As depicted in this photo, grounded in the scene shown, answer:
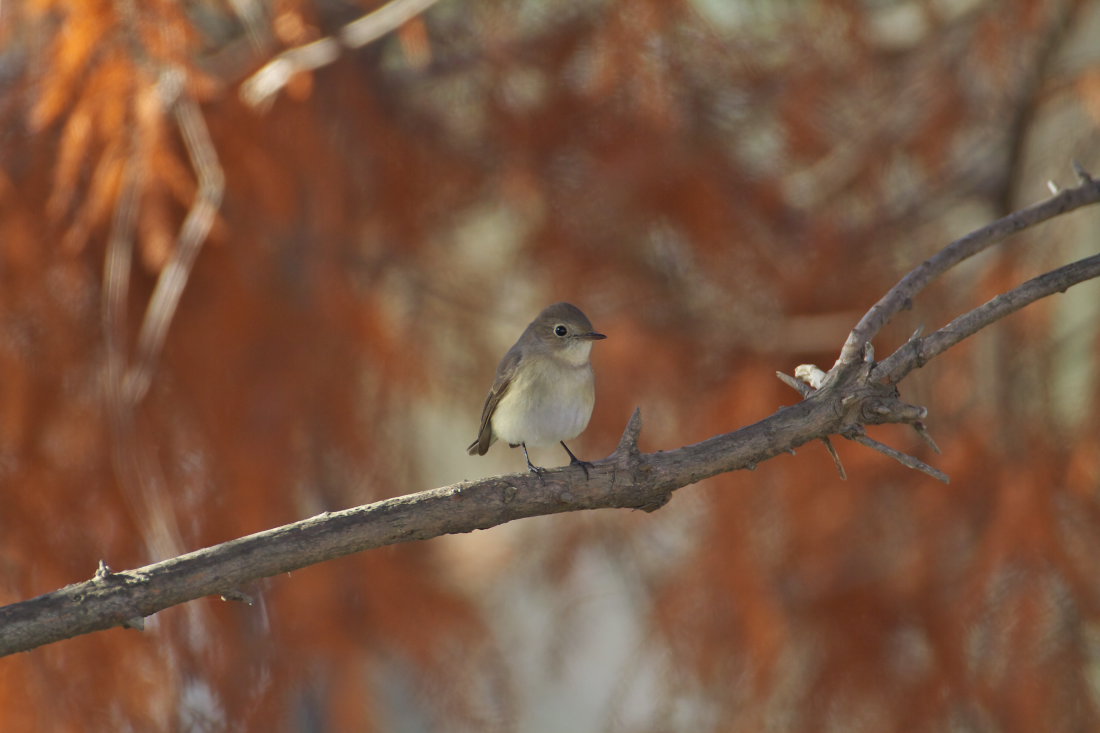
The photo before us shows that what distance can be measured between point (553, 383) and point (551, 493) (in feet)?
4.04

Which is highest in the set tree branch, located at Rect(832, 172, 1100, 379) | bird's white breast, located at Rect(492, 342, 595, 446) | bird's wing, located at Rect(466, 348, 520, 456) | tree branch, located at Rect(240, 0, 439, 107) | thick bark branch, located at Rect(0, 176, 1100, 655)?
tree branch, located at Rect(240, 0, 439, 107)

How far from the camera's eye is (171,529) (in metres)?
3.27

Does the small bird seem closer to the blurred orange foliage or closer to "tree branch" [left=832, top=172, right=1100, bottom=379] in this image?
the blurred orange foliage

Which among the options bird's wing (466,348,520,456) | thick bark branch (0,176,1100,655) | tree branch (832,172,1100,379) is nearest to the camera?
thick bark branch (0,176,1100,655)

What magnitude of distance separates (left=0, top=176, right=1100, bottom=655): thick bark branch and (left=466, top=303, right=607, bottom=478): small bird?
3.38 feet

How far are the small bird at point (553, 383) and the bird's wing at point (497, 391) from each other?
45mm

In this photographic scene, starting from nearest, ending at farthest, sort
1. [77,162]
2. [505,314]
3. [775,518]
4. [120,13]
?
[120,13] < [77,162] < [775,518] < [505,314]

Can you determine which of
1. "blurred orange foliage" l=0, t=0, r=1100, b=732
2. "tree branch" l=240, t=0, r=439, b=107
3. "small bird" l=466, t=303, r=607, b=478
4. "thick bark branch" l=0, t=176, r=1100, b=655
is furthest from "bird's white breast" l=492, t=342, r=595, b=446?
"tree branch" l=240, t=0, r=439, b=107

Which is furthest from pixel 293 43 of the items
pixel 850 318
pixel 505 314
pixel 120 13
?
pixel 850 318

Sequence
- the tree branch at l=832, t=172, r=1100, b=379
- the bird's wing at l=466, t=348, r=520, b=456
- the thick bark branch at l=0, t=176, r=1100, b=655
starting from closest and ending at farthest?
the thick bark branch at l=0, t=176, r=1100, b=655
the tree branch at l=832, t=172, r=1100, b=379
the bird's wing at l=466, t=348, r=520, b=456

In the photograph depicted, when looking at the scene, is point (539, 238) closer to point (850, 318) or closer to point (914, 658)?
point (850, 318)

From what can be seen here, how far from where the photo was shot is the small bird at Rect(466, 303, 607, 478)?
3.32m

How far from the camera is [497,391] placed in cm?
362

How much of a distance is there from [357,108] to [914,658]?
2.72 metres
